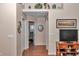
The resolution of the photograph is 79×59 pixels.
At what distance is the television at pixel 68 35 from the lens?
7.55 metres

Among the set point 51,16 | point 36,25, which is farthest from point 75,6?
point 36,25

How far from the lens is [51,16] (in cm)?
822

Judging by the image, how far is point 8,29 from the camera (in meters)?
6.12

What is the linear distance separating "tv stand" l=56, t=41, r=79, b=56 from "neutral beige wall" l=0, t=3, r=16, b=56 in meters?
2.21

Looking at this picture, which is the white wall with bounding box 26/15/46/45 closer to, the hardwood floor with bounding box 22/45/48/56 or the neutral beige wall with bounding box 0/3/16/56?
the hardwood floor with bounding box 22/45/48/56

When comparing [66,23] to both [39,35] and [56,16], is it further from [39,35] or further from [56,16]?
[39,35]

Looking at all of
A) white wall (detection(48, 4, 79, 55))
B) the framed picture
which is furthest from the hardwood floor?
the framed picture

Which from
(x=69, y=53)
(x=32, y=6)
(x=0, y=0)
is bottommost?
(x=69, y=53)

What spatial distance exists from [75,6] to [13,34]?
11.5 ft

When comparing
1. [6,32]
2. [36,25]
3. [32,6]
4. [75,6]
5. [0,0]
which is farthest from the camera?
[36,25]

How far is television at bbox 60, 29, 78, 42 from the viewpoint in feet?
24.8

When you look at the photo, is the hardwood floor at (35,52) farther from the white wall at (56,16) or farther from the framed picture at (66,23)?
the framed picture at (66,23)

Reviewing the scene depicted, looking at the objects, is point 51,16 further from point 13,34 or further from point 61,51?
point 13,34

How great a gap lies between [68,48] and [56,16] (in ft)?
5.46
